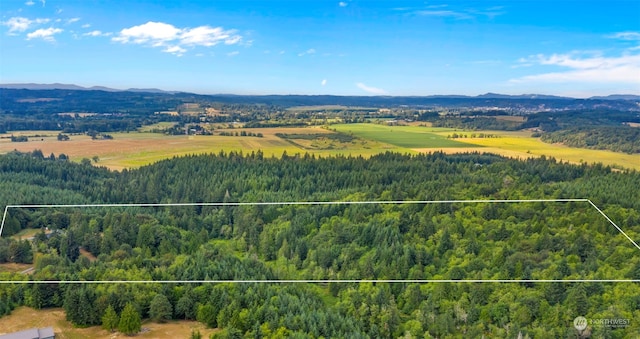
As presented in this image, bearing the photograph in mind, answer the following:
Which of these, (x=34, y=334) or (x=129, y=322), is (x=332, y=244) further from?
(x=34, y=334)

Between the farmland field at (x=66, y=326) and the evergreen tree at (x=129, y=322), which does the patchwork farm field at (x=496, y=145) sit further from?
the evergreen tree at (x=129, y=322)

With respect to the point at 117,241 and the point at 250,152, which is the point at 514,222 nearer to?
the point at 250,152

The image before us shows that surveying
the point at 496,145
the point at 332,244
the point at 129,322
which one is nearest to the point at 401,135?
the point at 496,145

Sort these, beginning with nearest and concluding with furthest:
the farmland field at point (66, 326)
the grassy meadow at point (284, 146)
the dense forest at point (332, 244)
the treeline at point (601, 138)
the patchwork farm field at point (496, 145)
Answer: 1. the farmland field at point (66, 326)
2. the dense forest at point (332, 244)
3. the grassy meadow at point (284, 146)
4. the patchwork farm field at point (496, 145)
5. the treeline at point (601, 138)

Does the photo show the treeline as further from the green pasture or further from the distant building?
the distant building

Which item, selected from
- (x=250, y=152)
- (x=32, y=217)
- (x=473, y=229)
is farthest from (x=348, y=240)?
(x=32, y=217)

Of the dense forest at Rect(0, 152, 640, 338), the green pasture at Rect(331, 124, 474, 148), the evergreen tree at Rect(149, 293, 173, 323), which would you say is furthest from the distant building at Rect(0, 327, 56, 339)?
the green pasture at Rect(331, 124, 474, 148)

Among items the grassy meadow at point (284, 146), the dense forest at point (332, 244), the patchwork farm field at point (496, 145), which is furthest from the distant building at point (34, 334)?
the patchwork farm field at point (496, 145)
